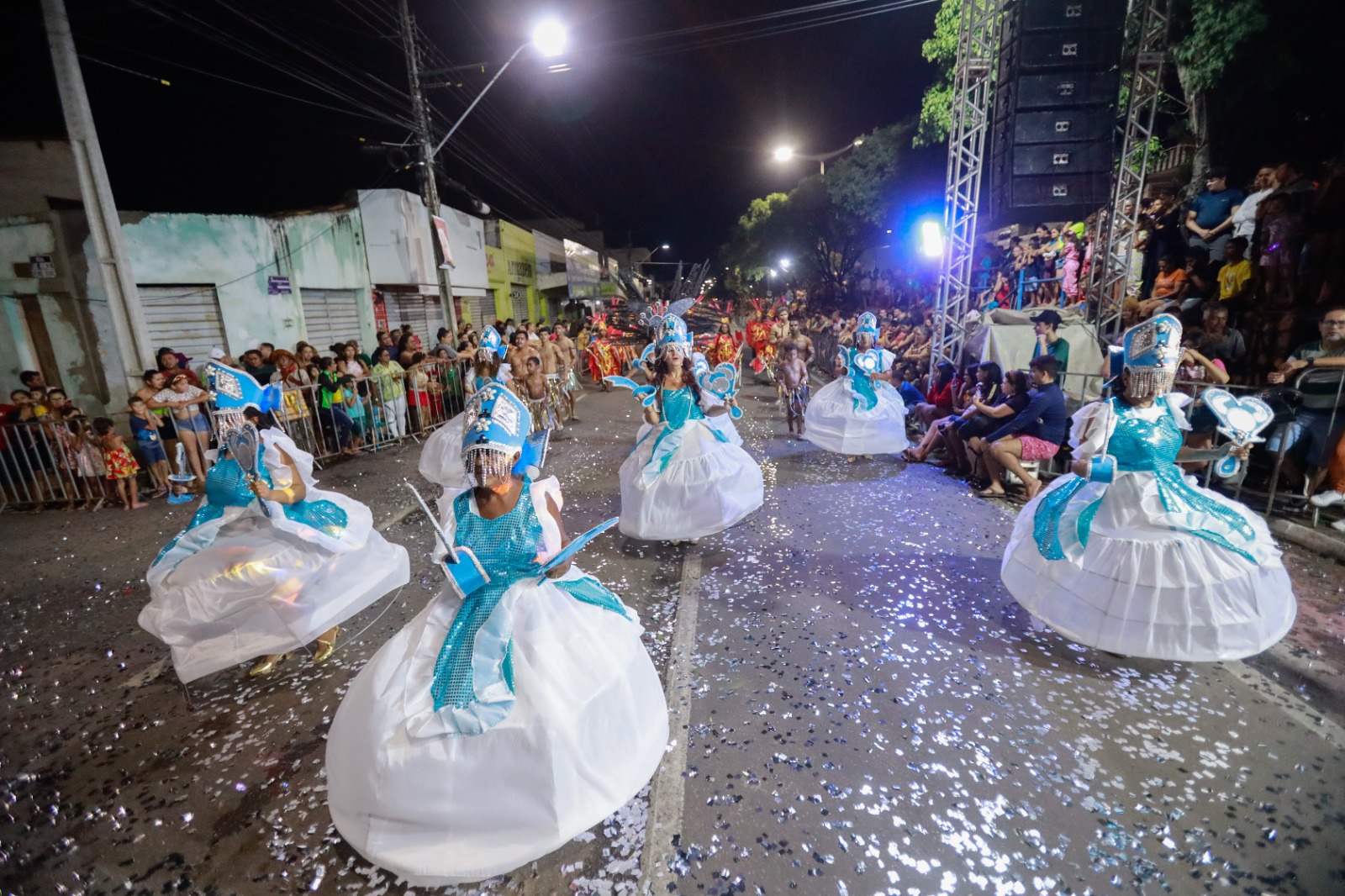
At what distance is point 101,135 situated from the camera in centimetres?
1223

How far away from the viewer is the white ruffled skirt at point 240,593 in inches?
128

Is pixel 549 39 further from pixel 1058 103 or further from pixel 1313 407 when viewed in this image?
pixel 1313 407

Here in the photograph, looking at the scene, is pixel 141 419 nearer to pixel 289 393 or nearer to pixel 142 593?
pixel 289 393

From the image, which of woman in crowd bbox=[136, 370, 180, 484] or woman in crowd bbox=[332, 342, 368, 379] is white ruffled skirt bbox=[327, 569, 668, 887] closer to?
woman in crowd bbox=[136, 370, 180, 484]

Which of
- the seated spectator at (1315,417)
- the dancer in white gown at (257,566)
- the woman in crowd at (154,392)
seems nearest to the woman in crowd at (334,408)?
the woman in crowd at (154,392)

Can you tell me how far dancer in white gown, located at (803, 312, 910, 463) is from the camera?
802cm

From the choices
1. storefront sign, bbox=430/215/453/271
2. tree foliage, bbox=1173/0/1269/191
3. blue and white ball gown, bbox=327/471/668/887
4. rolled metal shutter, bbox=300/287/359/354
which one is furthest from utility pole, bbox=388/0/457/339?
tree foliage, bbox=1173/0/1269/191

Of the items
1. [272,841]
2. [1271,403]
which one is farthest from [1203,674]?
[272,841]

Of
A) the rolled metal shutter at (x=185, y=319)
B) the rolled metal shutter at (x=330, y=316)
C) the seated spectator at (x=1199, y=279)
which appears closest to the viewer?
the seated spectator at (x=1199, y=279)

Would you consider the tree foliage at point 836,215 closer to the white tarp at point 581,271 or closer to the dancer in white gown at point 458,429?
the white tarp at point 581,271

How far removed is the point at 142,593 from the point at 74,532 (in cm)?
269

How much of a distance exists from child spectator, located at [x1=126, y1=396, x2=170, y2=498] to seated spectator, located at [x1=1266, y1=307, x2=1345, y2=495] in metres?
12.1

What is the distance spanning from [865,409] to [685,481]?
13.0 feet

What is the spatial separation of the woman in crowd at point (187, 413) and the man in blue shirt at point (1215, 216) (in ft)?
46.4
